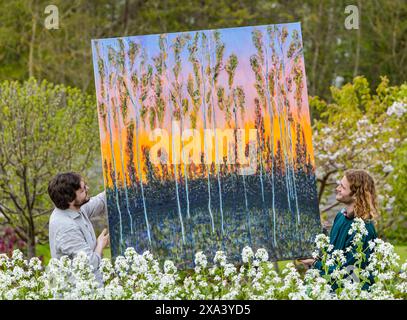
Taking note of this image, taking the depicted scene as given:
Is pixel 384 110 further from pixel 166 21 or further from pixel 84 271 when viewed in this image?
pixel 166 21

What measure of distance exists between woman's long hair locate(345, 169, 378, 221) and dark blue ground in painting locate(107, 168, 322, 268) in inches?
23.6

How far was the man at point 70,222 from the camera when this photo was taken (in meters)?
4.76

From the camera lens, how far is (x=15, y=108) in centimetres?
897

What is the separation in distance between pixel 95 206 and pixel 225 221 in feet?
2.73

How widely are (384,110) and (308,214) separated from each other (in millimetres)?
5109

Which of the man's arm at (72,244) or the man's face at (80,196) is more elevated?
the man's face at (80,196)

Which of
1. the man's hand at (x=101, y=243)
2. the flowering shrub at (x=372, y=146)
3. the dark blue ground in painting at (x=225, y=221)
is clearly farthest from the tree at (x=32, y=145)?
the man's hand at (x=101, y=243)

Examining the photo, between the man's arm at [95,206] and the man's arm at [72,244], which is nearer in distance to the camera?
the man's arm at [72,244]

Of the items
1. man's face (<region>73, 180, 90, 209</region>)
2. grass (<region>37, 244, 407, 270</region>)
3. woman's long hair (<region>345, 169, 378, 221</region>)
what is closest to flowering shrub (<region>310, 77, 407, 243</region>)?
grass (<region>37, 244, 407, 270</region>)

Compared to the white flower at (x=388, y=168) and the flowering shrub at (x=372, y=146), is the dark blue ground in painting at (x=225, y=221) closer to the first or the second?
the flowering shrub at (x=372, y=146)

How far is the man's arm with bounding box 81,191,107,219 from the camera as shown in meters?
5.39

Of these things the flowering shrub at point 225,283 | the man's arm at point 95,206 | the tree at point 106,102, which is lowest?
the flowering shrub at point 225,283

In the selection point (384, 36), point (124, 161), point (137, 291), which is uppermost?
point (384, 36)

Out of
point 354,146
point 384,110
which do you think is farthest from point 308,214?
point 384,110
